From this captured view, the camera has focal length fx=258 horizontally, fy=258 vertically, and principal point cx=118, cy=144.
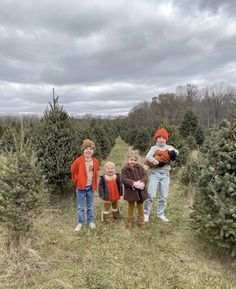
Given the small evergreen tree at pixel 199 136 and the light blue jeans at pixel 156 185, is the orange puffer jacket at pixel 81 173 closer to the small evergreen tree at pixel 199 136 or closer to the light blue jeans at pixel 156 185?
the light blue jeans at pixel 156 185

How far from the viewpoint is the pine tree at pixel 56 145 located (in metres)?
6.08

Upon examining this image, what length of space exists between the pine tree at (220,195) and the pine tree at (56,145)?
322cm

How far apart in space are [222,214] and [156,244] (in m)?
1.41

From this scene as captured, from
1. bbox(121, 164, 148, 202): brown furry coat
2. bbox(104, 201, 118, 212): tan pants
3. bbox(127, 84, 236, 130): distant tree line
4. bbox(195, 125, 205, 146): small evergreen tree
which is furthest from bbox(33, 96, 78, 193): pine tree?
bbox(127, 84, 236, 130): distant tree line

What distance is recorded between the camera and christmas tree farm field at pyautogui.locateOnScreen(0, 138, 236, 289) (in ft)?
11.1

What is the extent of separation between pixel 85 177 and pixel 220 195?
2.41m

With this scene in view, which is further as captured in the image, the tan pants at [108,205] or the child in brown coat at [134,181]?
the tan pants at [108,205]

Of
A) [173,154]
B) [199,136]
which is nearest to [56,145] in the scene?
[173,154]

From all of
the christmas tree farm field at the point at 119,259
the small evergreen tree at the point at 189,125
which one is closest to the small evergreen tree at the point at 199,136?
the small evergreen tree at the point at 189,125

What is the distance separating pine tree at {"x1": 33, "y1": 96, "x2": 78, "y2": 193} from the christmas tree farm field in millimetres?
1060

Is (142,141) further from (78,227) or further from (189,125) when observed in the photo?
(78,227)

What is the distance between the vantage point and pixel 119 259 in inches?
156

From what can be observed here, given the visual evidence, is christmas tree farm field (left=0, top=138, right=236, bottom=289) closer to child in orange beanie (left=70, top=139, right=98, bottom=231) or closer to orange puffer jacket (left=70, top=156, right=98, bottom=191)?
child in orange beanie (left=70, top=139, right=98, bottom=231)

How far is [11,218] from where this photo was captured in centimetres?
379
